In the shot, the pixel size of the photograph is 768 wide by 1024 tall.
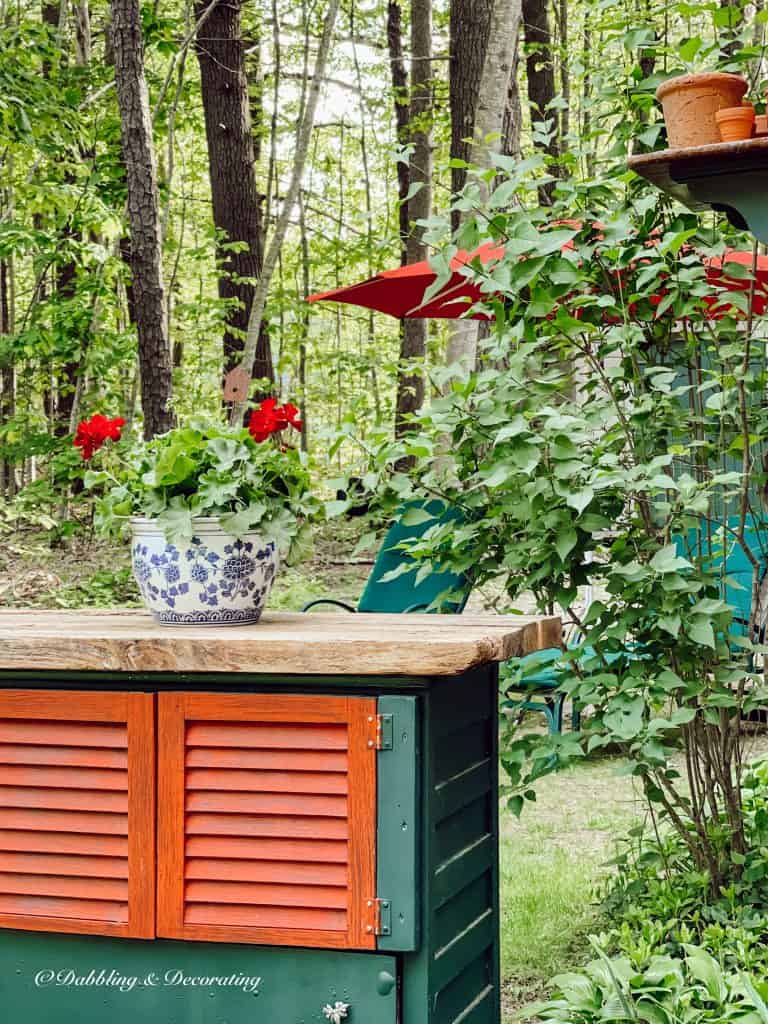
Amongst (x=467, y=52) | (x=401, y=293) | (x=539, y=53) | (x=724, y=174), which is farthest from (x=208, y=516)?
(x=539, y=53)

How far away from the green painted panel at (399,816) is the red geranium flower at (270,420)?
2.16 feet

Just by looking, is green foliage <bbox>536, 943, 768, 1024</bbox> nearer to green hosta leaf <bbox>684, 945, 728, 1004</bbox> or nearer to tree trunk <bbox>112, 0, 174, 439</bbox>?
green hosta leaf <bbox>684, 945, 728, 1004</bbox>

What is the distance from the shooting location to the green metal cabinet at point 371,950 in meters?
2.06

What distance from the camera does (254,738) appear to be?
2156mm

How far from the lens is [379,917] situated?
2.05m

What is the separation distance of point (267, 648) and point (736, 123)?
136cm

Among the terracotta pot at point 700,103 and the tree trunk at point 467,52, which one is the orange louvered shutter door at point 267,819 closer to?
the terracotta pot at point 700,103

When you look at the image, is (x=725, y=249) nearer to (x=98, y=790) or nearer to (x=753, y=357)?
(x=753, y=357)

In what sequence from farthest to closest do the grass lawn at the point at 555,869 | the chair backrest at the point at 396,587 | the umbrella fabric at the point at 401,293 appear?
1. the umbrella fabric at the point at 401,293
2. the chair backrest at the point at 396,587
3. the grass lawn at the point at 555,869

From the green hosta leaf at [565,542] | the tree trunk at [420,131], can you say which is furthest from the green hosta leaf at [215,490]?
the tree trunk at [420,131]

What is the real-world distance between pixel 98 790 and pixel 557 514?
109cm

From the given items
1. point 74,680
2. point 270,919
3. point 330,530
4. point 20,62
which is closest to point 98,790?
point 74,680

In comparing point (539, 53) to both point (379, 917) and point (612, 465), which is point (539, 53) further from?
point (379, 917)

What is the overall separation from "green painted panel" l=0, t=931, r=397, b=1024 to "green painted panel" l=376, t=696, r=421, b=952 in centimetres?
11
